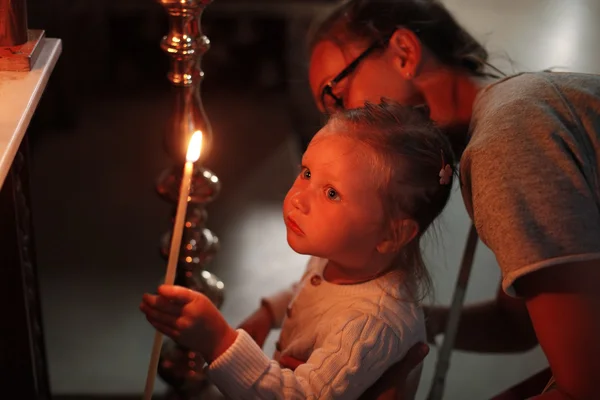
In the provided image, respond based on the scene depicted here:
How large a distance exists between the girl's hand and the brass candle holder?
255 millimetres

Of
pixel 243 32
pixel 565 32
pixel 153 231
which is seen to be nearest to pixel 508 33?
pixel 565 32

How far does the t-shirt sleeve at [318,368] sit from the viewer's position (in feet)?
2.45

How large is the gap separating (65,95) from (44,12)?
206 millimetres

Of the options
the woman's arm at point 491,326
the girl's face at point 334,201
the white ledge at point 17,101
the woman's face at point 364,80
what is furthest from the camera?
the woman's arm at point 491,326

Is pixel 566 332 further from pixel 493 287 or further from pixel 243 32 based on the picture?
pixel 243 32

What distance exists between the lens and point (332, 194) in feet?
2.51

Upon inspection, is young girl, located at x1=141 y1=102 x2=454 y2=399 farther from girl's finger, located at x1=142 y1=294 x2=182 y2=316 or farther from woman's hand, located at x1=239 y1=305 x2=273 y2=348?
woman's hand, located at x1=239 y1=305 x2=273 y2=348

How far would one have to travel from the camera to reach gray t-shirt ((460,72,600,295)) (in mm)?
674

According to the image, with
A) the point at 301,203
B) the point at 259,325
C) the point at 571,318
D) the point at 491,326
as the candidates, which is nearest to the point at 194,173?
the point at 259,325

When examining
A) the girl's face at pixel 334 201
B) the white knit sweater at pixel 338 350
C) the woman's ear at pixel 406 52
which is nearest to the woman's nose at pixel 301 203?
the girl's face at pixel 334 201

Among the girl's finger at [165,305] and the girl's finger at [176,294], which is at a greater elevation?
the girl's finger at [176,294]

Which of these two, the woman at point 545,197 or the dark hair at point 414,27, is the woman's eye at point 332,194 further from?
the dark hair at point 414,27

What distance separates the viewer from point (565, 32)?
1038mm

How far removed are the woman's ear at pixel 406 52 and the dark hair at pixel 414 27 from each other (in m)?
0.02
